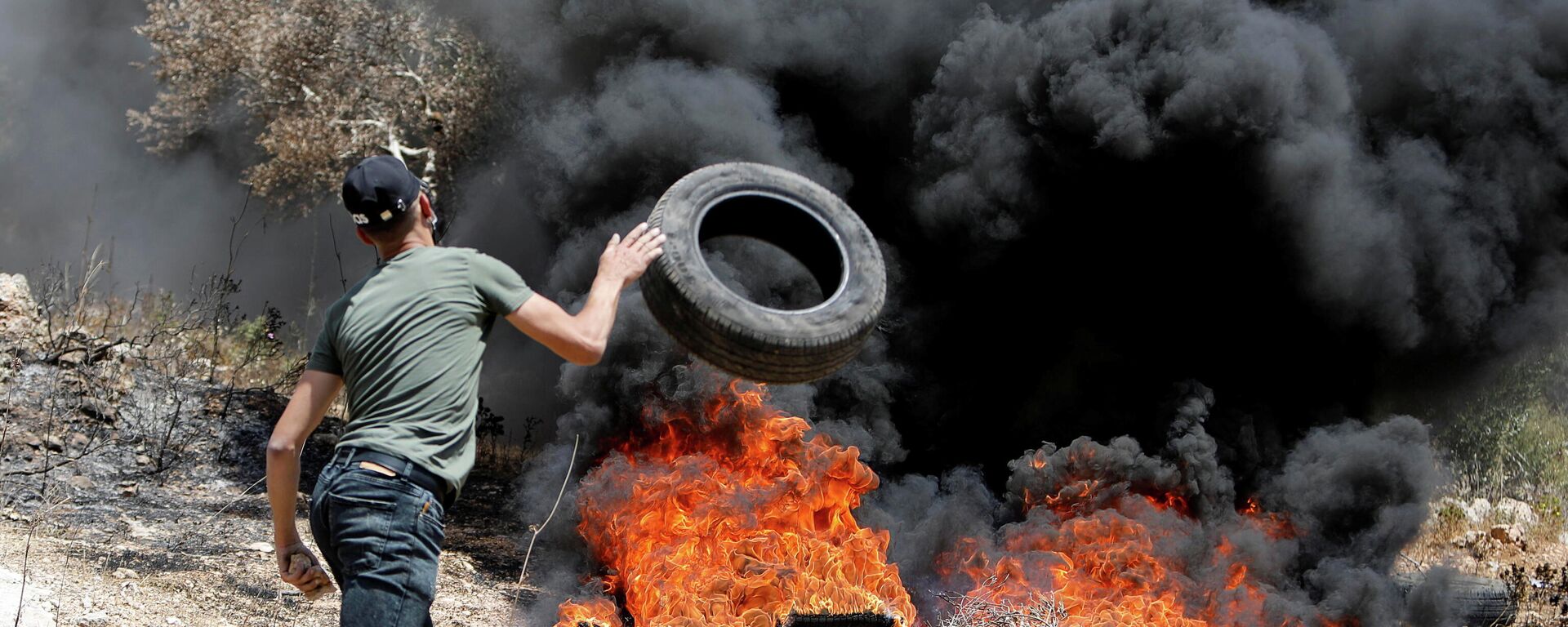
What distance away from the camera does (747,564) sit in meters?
7.10

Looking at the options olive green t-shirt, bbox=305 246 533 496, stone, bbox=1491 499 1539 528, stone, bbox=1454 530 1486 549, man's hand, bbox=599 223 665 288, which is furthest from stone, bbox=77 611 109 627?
stone, bbox=1491 499 1539 528

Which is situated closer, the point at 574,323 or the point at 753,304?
the point at 574,323

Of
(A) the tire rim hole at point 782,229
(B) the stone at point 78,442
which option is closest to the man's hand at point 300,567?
(A) the tire rim hole at point 782,229

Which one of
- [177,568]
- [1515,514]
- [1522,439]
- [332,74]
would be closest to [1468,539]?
[1515,514]

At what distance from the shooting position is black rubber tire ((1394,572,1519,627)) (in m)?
8.78

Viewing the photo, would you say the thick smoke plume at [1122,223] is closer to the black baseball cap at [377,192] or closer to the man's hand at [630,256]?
the man's hand at [630,256]

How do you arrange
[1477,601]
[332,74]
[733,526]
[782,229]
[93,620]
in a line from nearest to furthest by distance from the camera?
[782,229] < [93,620] < [733,526] < [1477,601] < [332,74]

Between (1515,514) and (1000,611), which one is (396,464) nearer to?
(1000,611)

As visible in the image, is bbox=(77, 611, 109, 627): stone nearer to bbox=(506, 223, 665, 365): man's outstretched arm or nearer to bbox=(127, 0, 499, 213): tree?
bbox=(506, 223, 665, 365): man's outstretched arm

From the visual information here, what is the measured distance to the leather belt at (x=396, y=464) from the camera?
9.04 ft

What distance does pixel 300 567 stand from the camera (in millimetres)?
Answer: 2953

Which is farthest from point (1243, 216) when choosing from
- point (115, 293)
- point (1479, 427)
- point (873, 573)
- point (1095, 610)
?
point (115, 293)

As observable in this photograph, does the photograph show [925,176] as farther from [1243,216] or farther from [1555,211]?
[1555,211]

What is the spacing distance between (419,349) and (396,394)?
12 centimetres
